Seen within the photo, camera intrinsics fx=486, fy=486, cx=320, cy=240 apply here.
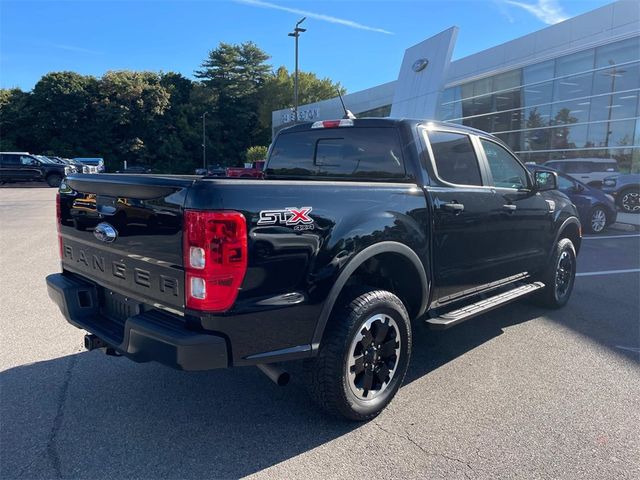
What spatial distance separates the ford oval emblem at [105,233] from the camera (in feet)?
9.62

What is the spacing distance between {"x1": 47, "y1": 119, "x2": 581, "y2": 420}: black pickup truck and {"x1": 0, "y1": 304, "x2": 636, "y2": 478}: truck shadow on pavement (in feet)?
1.38

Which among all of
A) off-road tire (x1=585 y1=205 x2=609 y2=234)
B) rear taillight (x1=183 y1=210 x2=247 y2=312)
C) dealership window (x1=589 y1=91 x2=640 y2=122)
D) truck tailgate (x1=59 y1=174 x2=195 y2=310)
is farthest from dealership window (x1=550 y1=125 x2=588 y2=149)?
rear taillight (x1=183 y1=210 x2=247 y2=312)

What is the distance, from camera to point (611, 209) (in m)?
12.0

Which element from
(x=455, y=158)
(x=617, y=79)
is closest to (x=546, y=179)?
(x=455, y=158)

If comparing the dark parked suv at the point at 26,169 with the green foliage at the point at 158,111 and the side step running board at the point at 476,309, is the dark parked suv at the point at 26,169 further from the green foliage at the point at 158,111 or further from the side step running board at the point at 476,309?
the side step running board at the point at 476,309

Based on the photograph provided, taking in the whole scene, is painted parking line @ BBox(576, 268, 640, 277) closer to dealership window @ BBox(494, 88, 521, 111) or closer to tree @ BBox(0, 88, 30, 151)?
dealership window @ BBox(494, 88, 521, 111)

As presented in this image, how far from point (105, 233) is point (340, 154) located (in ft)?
6.47

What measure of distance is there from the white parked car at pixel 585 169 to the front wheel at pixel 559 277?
406 inches

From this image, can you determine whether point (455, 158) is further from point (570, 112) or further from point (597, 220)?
point (570, 112)

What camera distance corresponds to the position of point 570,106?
63.3 feet

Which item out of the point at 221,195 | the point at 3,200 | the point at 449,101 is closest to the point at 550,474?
the point at 221,195

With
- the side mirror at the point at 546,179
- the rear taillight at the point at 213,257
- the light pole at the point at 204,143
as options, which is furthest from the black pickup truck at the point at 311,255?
the light pole at the point at 204,143

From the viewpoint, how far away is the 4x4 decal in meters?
2.54

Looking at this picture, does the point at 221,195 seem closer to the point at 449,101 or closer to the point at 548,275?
the point at 548,275
